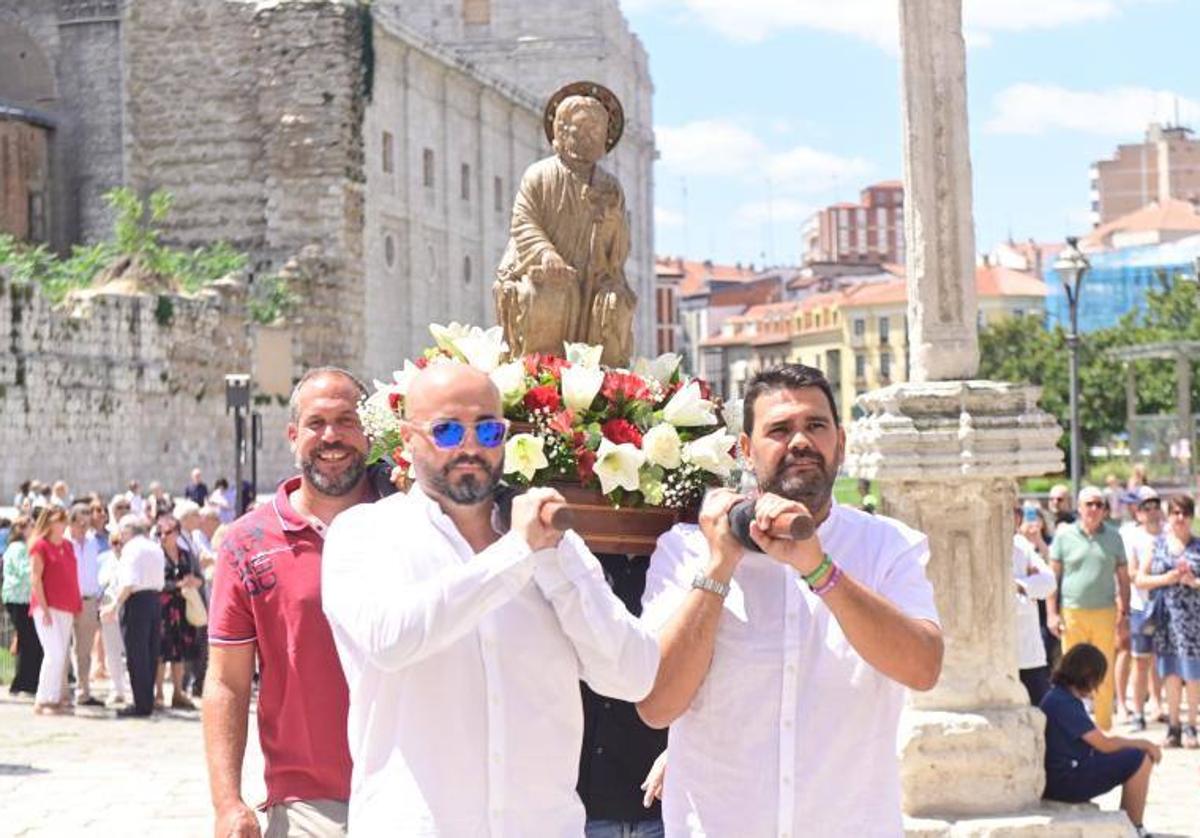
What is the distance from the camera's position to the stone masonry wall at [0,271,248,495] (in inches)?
1206

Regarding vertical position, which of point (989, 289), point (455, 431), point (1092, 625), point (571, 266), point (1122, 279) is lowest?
point (1092, 625)

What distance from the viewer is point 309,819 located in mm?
4898

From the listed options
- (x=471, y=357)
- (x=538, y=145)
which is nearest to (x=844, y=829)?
(x=471, y=357)

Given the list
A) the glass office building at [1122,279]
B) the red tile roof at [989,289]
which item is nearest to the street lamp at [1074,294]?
the glass office building at [1122,279]

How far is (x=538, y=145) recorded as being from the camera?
58.2m

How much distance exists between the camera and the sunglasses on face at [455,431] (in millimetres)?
4051

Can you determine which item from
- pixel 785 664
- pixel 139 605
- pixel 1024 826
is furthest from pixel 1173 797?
pixel 139 605

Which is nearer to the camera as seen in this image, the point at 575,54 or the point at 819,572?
the point at 819,572

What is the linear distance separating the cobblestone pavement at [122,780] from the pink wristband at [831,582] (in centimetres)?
582

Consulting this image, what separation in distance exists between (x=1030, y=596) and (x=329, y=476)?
852cm

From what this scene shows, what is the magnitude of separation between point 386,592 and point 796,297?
136 meters

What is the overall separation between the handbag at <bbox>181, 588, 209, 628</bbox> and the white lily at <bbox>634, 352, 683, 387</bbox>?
36.6 feet

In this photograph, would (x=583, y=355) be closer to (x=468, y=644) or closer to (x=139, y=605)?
(x=468, y=644)

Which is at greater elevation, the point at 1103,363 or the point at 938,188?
the point at 1103,363
